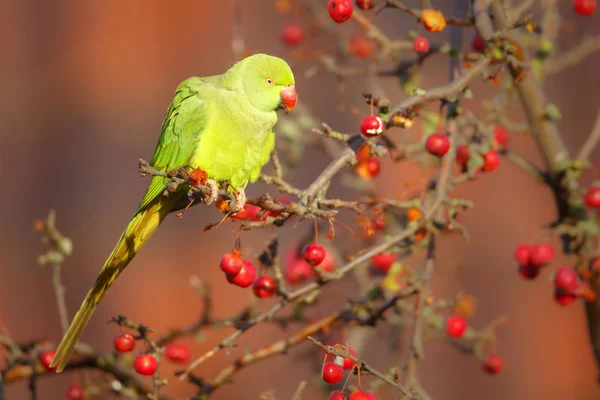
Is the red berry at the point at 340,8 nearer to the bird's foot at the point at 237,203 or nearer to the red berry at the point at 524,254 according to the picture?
the bird's foot at the point at 237,203

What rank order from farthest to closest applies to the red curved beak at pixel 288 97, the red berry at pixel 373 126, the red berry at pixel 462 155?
the red curved beak at pixel 288 97, the red berry at pixel 462 155, the red berry at pixel 373 126

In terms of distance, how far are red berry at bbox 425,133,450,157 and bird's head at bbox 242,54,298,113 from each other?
0.51m

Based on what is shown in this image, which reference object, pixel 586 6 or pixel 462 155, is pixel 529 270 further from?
pixel 586 6

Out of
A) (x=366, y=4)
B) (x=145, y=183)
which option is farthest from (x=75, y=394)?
(x=145, y=183)

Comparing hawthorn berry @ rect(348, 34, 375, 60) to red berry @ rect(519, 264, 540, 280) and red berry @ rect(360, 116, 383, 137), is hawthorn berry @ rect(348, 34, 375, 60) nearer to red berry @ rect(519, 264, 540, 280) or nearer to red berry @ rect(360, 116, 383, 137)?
red berry @ rect(519, 264, 540, 280)

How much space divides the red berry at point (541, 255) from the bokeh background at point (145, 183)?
194cm

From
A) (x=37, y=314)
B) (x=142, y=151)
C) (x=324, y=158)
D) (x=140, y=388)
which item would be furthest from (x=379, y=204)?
(x=37, y=314)

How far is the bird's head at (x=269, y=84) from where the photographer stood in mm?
2082

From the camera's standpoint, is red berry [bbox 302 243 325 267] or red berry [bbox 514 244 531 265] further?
red berry [bbox 514 244 531 265]

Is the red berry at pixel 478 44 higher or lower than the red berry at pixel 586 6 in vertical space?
lower

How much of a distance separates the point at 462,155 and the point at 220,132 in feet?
2.43

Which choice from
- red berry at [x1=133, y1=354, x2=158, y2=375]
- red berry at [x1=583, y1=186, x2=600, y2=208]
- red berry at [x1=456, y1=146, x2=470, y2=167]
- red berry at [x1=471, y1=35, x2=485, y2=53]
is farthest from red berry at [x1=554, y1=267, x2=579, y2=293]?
red berry at [x1=133, y1=354, x2=158, y2=375]

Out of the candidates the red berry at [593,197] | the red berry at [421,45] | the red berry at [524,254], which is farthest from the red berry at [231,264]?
the red berry at [593,197]

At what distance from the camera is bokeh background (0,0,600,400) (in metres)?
4.07
